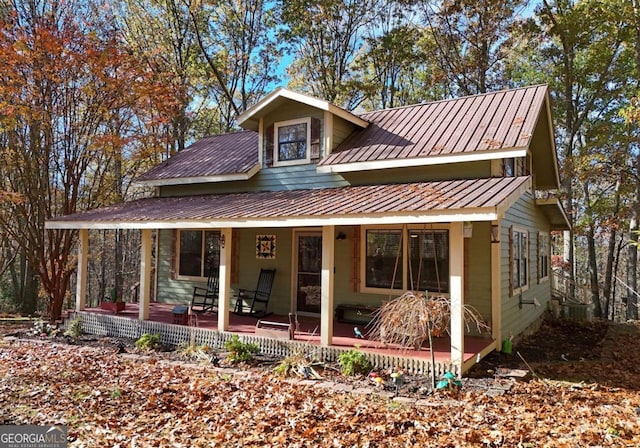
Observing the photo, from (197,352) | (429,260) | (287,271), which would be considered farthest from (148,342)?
(429,260)

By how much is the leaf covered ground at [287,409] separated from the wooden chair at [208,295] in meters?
3.10

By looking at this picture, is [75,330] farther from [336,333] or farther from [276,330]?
[336,333]

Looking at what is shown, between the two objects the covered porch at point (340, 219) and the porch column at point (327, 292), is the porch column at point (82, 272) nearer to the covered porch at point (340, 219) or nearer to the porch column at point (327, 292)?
the covered porch at point (340, 219)

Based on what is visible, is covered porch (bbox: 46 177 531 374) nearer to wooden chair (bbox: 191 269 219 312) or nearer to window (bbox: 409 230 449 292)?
window (bbox: 409 230 449 292)

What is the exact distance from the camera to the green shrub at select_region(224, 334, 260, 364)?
271 inches

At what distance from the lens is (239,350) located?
23.0 feet

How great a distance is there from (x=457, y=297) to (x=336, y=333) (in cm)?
276

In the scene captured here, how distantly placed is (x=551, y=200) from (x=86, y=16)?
12.8 meters

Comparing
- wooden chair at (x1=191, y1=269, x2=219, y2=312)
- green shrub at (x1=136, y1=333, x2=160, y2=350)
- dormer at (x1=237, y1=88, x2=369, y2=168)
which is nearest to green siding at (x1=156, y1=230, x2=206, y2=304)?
wooden chair at (x1=191, y1=269, x2=219, y2=312)

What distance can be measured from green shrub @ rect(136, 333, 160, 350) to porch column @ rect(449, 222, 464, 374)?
18.0ft

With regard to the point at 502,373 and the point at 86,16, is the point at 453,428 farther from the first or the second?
the point at 86,16

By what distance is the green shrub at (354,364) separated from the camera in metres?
6.22

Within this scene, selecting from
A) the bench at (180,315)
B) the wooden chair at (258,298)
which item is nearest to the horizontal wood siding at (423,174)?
the wooden chair at (258,298)

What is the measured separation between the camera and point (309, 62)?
2058 cm
